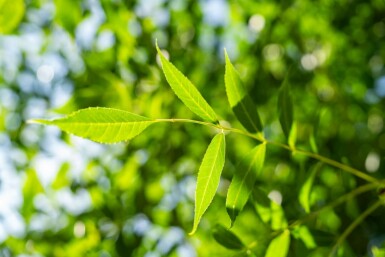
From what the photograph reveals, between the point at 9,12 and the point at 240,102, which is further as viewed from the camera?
the point at 9,12

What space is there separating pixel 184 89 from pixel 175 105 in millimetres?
667

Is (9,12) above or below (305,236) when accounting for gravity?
above

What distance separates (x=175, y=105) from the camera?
49.8 inches

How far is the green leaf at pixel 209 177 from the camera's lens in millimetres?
565

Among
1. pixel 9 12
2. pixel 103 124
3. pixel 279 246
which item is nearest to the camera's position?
pixel 103 124

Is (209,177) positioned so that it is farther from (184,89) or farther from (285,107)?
(285,107)

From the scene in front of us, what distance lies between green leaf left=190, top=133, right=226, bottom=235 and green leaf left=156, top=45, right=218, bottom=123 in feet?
0.12

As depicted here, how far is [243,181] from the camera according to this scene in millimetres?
640

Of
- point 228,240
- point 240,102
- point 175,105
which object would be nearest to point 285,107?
point 240,102

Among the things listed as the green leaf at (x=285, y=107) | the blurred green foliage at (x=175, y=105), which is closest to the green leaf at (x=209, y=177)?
the green leaf at (x=285, y=107)

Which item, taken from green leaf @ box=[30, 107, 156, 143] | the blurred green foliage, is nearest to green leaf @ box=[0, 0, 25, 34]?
the blurred green foliage

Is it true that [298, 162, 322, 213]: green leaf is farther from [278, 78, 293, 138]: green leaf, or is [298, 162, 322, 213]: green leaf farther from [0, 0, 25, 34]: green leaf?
[0, 0, 25, 34]: green leaf

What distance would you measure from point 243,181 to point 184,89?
0.13 meters

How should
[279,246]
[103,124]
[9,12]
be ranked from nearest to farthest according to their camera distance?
[103,124] → [279,246] → [9,12]
